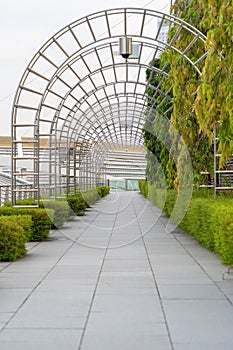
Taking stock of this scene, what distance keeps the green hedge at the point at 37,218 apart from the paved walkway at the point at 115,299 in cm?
81

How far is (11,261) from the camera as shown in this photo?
34.7ft

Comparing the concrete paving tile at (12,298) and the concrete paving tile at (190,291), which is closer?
the concrete paving tile at (12,298)

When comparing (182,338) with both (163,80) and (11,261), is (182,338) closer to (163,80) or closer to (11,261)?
(11,261)

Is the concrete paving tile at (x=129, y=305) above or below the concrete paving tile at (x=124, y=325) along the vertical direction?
above

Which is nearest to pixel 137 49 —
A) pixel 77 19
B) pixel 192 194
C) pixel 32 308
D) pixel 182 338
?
pixel 77 19

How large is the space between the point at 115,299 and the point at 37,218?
21.5ft

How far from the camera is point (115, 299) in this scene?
285 inches

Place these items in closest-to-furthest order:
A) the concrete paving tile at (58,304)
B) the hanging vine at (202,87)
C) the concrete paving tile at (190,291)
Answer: the concrete paving tile at (58,304) < the concrete paving tile at (190,291) < the hanging vine at (202,87)

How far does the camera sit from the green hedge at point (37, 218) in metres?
13.6

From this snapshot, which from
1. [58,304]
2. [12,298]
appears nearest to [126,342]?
[58,304]

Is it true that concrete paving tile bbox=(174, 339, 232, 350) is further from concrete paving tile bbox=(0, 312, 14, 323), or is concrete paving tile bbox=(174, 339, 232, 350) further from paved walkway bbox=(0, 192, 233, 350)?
concrete paving tile bbox=(0, 312, 14, 323)

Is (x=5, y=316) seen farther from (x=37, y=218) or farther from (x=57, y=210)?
(x=57, y=210)

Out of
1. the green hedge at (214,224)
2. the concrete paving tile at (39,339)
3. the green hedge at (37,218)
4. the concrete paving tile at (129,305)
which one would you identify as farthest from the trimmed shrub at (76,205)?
the concrete paving tile at (39,339)

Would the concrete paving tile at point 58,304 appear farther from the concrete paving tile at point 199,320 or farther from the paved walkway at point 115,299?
the concrete paving tile at point 199,320
